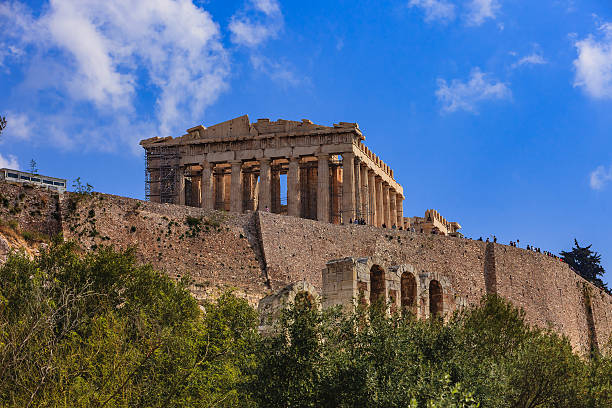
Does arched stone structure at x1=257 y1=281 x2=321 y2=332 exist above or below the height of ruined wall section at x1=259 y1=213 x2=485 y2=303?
below

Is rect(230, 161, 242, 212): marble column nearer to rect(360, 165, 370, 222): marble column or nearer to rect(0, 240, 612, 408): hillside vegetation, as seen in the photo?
rect(360, 165, 370, 222): marble column

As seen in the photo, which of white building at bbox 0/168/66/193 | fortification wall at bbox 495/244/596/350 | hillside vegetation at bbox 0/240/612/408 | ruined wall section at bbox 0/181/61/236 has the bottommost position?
hillside vegetation at bbox 0/240/612/408

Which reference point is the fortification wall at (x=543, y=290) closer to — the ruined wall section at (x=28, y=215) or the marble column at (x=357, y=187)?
the marble column at (x=357, y=187)

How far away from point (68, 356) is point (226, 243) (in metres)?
24.6

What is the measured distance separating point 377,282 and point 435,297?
379 cm

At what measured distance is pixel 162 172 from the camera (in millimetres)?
57438

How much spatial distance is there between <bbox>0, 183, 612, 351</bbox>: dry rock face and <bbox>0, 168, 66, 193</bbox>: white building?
2895 millimetres

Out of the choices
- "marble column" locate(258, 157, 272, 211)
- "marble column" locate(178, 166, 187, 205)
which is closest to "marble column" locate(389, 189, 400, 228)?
"marble column" locate(258, 157, 272, 211)

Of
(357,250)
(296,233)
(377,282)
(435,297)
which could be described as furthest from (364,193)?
(377,282)

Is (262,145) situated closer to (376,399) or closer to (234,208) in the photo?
(234,208)

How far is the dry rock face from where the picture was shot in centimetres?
3659

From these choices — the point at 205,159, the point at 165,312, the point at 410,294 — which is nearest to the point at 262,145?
the point at 205,159

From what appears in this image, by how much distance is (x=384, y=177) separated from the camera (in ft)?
208

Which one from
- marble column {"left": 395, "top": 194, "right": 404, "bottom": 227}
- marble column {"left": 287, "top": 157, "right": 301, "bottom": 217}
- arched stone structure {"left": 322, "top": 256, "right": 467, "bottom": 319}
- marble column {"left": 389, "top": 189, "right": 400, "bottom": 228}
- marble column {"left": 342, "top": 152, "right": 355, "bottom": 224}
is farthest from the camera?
marble column {"left": 395, "top": 194, "right": 404, "bottom": 227}
